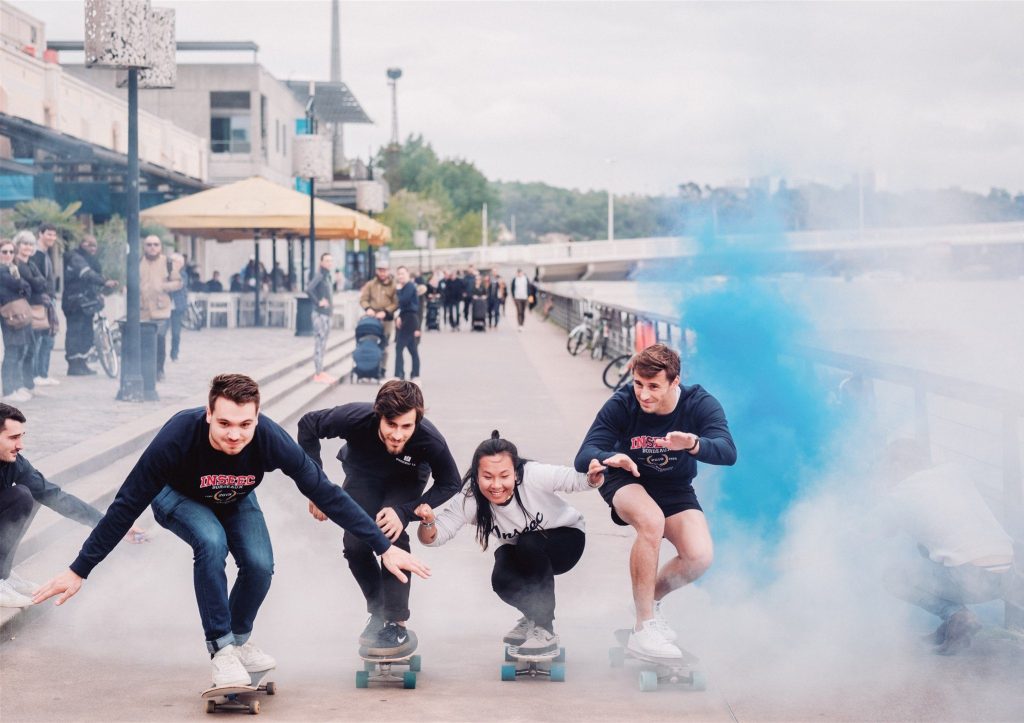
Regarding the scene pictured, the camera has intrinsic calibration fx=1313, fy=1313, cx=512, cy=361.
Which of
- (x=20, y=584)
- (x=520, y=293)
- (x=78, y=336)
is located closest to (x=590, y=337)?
(x=520, y=293)

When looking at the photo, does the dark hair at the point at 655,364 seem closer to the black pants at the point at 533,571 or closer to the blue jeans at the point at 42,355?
the black pants at the point at 533,571

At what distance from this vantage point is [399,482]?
5.58 m

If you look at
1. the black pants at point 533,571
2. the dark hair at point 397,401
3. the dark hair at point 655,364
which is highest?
the dark hair at point 655,364

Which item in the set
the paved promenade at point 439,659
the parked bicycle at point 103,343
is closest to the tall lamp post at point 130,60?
the parked bicycle at point 103,343

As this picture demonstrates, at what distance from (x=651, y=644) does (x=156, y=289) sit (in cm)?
1261

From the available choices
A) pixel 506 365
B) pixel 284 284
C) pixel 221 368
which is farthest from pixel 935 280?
pixel 284 284

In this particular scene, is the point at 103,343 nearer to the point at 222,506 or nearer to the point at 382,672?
the point at 222,506

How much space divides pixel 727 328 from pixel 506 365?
53.8ft

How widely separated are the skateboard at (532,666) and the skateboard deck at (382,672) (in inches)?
15.3

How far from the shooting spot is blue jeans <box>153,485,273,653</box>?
15.9ft

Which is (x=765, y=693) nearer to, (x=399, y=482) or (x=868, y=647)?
(x=868, y=647)

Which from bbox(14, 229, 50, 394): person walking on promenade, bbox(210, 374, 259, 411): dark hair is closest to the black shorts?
bbox(210, 374, 259, 411): dark hair

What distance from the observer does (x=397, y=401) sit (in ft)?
17.2

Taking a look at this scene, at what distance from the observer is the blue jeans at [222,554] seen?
191 inches
